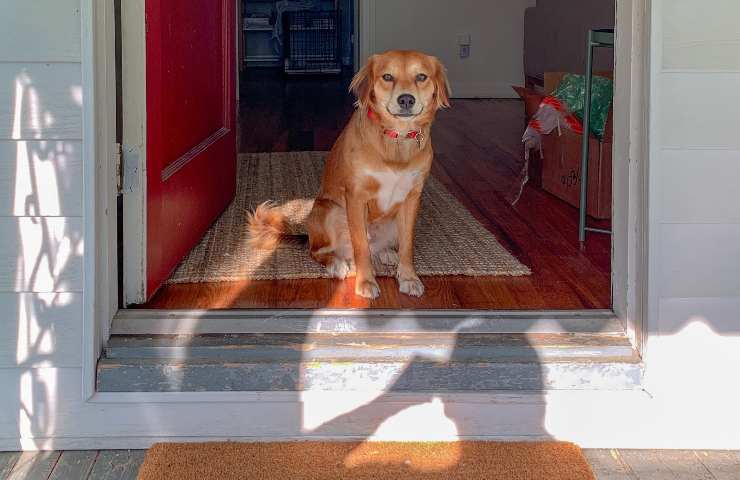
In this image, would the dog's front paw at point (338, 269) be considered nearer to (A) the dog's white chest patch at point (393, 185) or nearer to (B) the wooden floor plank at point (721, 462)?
(A) the dog's white chest patch at point (393, 185)

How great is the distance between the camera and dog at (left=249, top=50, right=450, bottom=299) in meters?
2.60

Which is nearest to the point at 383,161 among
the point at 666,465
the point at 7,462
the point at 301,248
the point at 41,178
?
the point at 301,248

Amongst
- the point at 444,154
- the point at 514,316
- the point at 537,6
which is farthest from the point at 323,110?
the point at 514,316

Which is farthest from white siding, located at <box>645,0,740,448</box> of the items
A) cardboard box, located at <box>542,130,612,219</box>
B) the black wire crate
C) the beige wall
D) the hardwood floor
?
the black wire crate

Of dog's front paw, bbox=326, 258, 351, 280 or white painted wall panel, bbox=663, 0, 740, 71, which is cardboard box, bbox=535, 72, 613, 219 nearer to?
dog's front paw, bbox=326, 258, 351, 280

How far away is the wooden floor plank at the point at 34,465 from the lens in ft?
6.27

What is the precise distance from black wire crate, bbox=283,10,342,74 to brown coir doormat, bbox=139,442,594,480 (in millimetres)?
8442

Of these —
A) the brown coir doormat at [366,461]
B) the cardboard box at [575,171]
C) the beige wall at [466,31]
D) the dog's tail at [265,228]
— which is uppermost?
the beige wall at [466,31]

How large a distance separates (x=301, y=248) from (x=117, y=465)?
1.25 metres

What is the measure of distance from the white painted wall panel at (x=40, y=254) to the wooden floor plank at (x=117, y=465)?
34 cm

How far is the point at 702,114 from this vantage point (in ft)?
6.57

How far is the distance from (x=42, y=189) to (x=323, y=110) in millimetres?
5511

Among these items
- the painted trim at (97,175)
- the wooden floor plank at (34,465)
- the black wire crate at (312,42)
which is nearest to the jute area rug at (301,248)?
the painted trim at (97,175)

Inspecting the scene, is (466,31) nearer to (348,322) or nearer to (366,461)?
(348,322)
